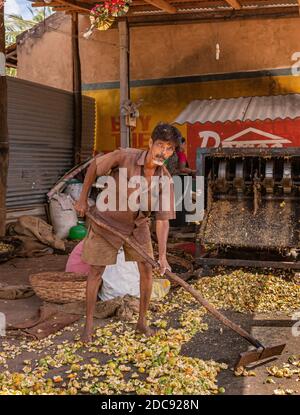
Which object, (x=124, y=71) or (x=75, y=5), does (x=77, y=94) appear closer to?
(x=124, y=71)

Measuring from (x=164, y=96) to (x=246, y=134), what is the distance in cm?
210

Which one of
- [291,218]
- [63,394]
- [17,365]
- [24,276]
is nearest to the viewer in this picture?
[63,394]

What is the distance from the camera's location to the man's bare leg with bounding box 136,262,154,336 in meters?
5.19

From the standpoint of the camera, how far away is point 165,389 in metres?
3.93

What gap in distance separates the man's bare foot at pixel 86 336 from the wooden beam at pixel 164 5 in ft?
21.5

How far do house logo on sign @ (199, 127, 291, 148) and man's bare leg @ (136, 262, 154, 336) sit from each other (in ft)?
20.4

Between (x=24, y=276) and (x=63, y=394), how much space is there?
13.7 feet

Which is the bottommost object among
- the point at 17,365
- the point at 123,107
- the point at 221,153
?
the point at 17,365

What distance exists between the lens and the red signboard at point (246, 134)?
36.0 ft

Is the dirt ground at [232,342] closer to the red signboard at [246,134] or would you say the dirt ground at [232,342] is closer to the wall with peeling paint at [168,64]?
the red signboard at [246,134]

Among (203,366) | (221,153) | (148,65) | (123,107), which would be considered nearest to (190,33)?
(148,65)

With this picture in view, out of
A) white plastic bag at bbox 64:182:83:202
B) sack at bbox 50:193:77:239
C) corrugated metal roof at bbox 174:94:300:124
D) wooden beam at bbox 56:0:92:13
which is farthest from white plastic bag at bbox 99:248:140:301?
wooden beam at bbox 56:0:92:13

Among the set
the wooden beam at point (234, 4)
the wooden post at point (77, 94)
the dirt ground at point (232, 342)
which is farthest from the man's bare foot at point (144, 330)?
the wooden post at point (77, 94)

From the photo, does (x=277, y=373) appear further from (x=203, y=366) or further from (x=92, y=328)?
(x=92, y=328)
